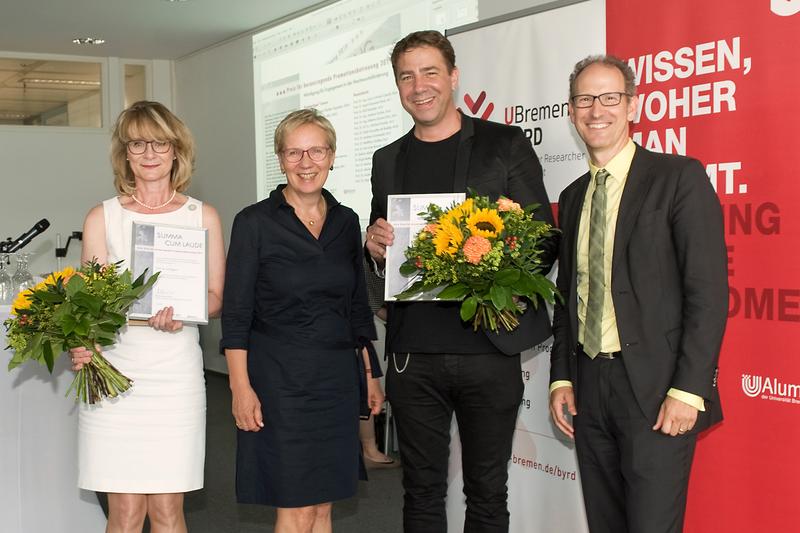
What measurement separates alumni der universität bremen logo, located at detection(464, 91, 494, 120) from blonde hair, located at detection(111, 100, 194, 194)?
1.25 metres

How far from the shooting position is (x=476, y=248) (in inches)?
86.2

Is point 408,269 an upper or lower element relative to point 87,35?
lower

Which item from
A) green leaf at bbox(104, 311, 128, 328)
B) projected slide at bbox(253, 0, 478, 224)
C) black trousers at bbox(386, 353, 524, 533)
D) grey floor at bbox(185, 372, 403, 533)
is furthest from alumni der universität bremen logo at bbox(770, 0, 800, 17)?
projected slide at bbox(253, 0, 478, 224)

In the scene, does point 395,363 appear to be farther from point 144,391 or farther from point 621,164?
point 621,164

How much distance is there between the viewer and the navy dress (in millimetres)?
2566

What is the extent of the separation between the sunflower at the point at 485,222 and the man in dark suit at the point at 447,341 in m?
0.33

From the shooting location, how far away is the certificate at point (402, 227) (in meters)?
2.53

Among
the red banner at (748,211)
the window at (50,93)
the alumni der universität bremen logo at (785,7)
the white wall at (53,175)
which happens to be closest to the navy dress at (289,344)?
the red banner at (748,211)

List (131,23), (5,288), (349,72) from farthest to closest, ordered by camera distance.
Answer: (131,23)
(349,72)
(5,288)

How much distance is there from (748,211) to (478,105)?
1298 millimetres

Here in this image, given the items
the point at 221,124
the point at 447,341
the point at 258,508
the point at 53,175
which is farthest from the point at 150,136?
the point at 53,175

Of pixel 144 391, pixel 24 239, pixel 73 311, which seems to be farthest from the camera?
pixel 24 239

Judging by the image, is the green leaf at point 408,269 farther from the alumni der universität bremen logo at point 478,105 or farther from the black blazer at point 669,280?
the alumni der universität bremen logo at point 478,105

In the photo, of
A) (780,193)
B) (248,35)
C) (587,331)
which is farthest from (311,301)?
(248,35)
